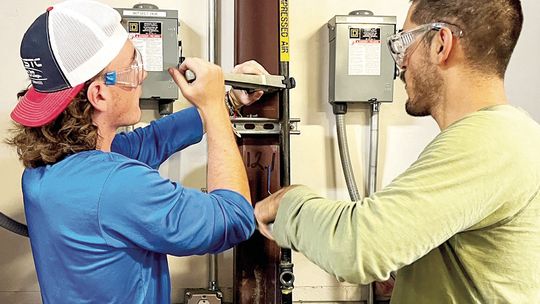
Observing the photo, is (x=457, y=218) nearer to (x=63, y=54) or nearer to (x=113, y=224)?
(x=113, y=224)

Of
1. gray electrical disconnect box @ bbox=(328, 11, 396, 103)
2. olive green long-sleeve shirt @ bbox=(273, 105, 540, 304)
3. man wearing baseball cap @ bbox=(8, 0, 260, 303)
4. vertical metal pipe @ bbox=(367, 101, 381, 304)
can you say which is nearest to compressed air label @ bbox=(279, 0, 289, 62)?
gray electrical disconnect box @ bbox=(328, 11, 396, 103)

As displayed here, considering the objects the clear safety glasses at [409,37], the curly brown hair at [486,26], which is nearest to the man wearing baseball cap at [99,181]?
the clear safety glasses at [409,37]

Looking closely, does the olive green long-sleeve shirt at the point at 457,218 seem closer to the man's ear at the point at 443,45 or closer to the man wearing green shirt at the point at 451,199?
the man wearing green shirt at the point at 451,199

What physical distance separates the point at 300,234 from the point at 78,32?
1.90ft

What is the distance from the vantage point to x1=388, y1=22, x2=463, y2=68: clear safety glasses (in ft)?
2.93

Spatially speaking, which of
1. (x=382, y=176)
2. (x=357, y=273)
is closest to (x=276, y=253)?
(x=382, y=176)

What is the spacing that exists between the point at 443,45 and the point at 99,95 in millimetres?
679

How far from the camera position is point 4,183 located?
176 cm

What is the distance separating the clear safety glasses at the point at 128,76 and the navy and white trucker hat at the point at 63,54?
3 centimetres

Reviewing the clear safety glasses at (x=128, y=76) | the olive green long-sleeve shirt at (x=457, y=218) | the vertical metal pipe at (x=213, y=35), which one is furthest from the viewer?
the vertical metal pipe at (x=213, y=35)

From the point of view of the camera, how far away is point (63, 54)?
0.93 m

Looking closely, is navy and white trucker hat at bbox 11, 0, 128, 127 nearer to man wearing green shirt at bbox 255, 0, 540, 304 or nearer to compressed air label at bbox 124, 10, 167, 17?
man wearing green shirt at bbox 255, 0, 540, 304

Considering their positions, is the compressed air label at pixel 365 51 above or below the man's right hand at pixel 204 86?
above

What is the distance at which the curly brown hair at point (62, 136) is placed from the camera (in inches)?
37.6
